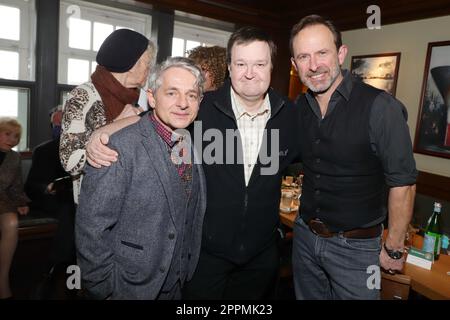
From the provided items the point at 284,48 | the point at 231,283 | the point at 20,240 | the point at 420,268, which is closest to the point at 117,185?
the point at 231,283

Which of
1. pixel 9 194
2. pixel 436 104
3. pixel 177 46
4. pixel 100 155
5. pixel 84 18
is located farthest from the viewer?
pixel 177 46

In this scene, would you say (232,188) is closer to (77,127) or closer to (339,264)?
(339,264)

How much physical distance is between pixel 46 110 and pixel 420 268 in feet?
15.3

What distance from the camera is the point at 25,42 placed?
4.57 m

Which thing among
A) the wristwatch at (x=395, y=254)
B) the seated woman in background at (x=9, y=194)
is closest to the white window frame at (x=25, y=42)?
the seated woman in background at (x=9, y=194)

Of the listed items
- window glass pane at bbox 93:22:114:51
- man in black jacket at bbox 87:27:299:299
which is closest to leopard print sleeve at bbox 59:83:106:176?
man in black jacket at bbox 87:27:299:299

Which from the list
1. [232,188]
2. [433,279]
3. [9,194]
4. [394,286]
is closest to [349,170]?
[232,188]

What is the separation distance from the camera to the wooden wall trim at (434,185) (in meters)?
4.17

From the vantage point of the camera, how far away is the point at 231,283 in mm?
1860

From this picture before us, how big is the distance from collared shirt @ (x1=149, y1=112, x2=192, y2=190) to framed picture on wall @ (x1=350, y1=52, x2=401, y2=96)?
4.09 meters

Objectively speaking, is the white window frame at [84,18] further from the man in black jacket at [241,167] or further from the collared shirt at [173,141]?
the collared shirt at [173,141]

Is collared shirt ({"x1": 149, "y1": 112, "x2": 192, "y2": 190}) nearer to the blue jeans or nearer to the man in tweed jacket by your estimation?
the man in tweed jacket

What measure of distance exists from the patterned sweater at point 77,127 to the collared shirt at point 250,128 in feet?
2.42

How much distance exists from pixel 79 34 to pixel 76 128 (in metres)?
3.81
